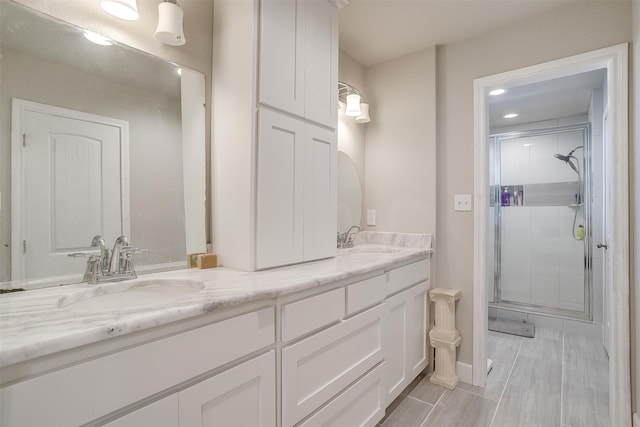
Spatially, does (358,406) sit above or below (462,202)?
below

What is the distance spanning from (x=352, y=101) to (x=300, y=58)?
79 cm

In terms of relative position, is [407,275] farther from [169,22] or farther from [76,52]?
[76,52]

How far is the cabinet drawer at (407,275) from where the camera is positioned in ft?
5.74

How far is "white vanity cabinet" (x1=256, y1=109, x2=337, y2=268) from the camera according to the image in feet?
4.54

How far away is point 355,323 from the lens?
1.43 metres

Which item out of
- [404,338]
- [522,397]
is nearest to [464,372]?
[522,397]

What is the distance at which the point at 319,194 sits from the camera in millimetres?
1682

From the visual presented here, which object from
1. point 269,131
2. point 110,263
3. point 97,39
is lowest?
point 110,263

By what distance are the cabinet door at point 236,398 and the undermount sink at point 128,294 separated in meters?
0.28

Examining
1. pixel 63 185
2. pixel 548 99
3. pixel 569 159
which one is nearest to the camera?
pixel 63 185

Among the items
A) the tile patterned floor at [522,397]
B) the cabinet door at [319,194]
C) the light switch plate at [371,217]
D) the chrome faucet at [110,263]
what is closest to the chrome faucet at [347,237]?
the light switch plate at [371,217]

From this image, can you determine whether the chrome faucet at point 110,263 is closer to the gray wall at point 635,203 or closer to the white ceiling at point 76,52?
the white ceiling at point 76,52

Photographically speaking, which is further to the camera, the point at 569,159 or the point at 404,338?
the point at 569,159

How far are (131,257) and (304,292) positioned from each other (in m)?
0.70
